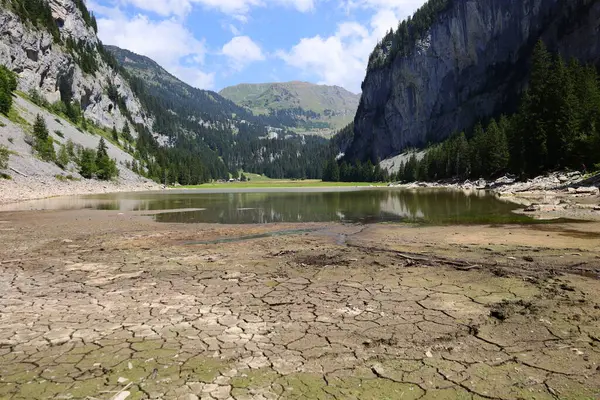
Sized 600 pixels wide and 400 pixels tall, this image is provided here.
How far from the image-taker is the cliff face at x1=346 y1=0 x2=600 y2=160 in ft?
409

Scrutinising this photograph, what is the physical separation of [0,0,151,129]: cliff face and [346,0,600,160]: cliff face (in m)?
154

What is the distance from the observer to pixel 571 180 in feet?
167

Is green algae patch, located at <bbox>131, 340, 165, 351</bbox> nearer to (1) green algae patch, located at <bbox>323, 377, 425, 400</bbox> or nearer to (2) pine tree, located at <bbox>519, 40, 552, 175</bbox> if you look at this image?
(1) green algae patch, located at <bbox>323, 377, 425, 400</bbox>

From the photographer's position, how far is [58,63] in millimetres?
145250

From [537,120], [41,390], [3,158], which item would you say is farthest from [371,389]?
[3,158]

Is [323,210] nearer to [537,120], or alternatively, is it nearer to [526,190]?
[526,190]

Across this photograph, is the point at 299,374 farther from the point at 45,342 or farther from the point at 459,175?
the point at 459,175

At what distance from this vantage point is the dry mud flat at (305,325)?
5.47 m

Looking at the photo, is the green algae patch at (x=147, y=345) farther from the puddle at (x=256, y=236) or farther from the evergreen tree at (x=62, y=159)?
the evergreen tree at (x=62, y=159)

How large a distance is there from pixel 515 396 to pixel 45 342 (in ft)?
26.0

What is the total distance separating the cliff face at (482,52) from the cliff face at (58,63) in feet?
505

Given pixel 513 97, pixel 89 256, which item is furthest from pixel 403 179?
pixel 89 256

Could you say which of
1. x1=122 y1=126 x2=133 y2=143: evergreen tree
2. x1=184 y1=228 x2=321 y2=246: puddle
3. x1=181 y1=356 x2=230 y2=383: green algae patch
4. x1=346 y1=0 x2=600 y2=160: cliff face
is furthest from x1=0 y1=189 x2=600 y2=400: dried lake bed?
x1=122 y1=126 x2=133 y2=143: evergreen tree

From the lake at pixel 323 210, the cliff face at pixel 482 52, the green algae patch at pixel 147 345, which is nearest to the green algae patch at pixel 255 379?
the green algae patch at pixel 147 345
